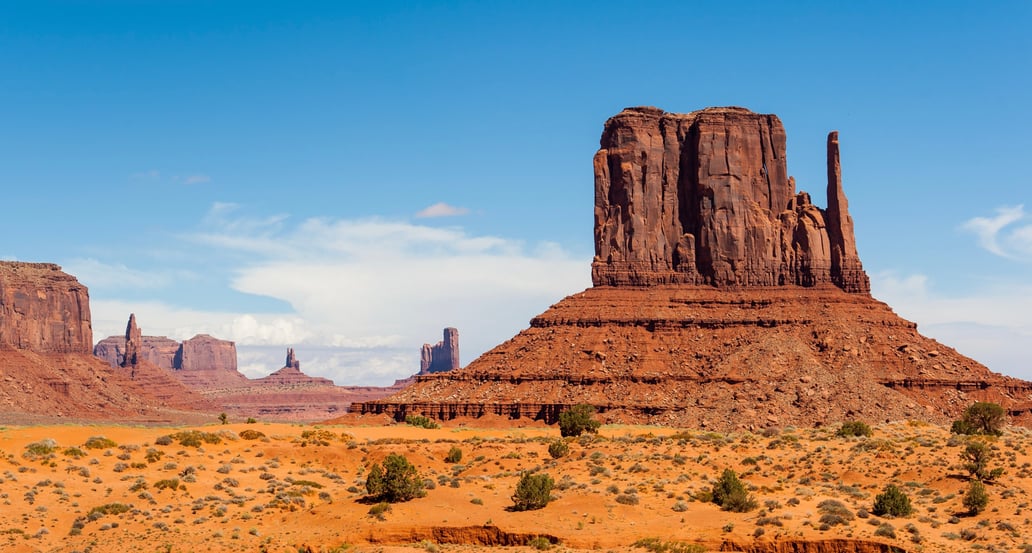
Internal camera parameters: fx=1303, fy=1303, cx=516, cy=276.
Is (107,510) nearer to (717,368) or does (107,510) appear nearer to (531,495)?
(531,495)

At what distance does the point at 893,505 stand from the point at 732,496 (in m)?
5.61

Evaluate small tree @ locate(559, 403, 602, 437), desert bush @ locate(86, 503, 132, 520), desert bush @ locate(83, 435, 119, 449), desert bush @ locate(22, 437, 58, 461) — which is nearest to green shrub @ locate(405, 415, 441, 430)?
small tree @ locate(559, 403, 602, 437)

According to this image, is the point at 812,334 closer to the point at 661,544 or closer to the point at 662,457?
the point at 662,457

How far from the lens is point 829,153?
126375 mm

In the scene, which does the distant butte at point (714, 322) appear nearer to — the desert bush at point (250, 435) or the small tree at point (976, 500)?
the desert bush at point (250, 435)

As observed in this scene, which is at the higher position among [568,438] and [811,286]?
[811,286]

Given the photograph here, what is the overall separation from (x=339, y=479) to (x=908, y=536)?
84.3ft

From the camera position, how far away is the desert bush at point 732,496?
153 feet

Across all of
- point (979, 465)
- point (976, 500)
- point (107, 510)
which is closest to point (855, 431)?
point (979, 465)

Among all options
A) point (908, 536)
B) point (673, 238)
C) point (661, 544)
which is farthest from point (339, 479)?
point (673, 238)

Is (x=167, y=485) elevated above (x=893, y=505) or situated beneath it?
elevated above

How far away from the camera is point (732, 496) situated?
46.9 metres

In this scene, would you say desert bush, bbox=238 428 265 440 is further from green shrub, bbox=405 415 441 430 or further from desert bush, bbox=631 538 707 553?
desert bush, bbox=631 538 707 553

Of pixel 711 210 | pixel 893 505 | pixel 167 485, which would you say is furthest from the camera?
pixel 711 210
